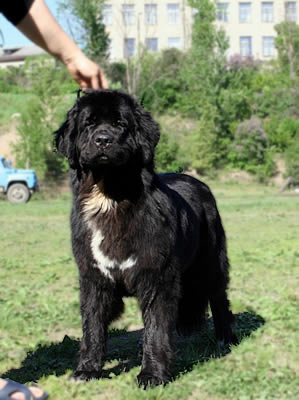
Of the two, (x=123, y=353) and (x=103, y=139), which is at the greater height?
(x=103, y=139)

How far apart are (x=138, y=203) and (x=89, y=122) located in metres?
0.63

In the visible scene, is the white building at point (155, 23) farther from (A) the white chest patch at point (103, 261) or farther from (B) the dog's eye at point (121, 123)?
(A) the white chest patch at point (103, 261)

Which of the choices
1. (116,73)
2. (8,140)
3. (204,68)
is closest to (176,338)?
(8,140)

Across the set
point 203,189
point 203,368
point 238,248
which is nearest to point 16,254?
point 238,248

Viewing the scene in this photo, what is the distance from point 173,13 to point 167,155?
35296mm

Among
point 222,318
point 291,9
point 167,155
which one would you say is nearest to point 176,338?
point 222,318

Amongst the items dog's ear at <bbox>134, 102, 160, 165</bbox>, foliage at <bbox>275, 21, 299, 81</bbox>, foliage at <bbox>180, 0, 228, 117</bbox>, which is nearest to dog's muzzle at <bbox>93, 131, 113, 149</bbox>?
dog's ear at <bbox>134, 102, 160, 165</bbox>

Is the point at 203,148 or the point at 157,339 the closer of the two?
the point at 157,339

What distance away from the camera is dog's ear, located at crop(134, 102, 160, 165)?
4.22 meters

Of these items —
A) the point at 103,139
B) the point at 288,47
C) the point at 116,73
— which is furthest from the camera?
the point at 288,47

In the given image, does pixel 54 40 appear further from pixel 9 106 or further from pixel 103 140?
pixel 9 106

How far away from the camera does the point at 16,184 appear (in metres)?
27.0

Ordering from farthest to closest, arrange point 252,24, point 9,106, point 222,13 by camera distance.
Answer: point 252,24 → point 222,13 → point 9,106

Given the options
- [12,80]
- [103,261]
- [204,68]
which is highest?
[12,80]
